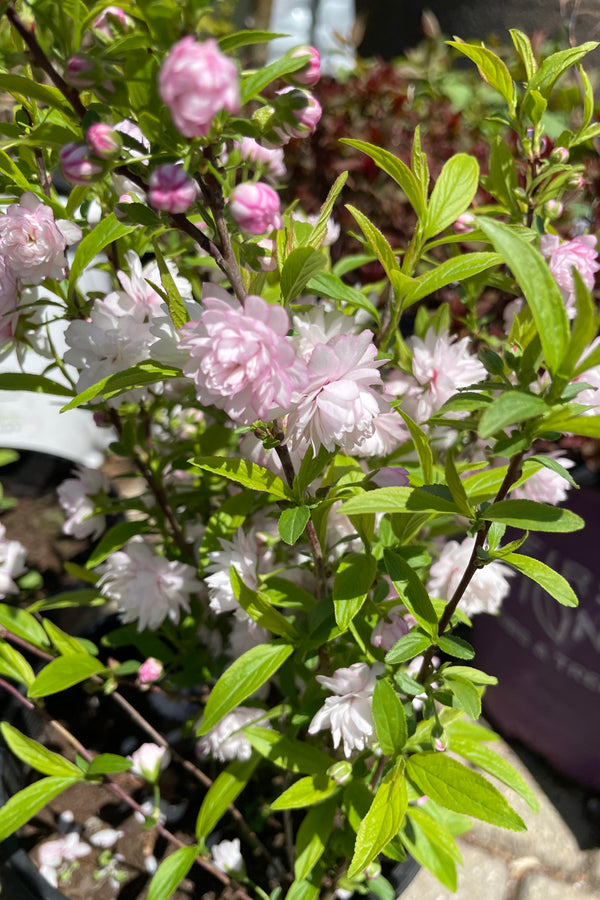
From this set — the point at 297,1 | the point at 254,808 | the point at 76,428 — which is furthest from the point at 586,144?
the point at 297,1

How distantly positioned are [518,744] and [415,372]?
3.51 ft

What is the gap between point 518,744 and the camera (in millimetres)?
1462

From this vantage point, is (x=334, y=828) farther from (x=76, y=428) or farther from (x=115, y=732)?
(x=76, y=428)

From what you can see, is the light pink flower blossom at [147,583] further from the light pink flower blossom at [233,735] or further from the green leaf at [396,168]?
the green leaf at [396,168]

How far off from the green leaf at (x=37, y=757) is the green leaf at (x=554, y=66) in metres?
0.91

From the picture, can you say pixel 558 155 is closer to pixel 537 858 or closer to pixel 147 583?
pixel 147 583

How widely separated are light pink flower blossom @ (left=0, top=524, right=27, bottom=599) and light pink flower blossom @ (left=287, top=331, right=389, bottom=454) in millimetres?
588

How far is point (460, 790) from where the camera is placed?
61 centimetres

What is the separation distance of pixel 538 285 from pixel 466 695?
339 mm

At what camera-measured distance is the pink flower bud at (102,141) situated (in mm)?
444

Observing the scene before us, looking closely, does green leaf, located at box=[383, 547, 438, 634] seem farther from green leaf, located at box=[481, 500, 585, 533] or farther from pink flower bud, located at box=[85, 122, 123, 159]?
pink flower bud, located at box=[85, 122, 123, 159]

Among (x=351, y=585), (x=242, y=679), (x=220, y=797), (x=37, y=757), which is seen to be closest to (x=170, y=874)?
(x=220, y=797)

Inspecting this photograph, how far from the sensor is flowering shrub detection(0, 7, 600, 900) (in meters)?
0.46

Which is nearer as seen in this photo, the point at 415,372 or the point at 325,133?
the point at 415,372
